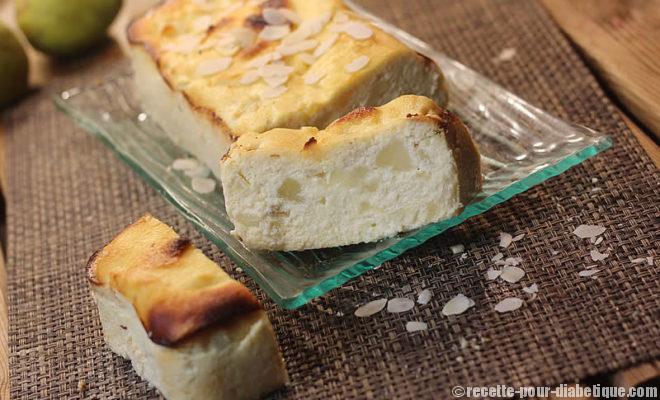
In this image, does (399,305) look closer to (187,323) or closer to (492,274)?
(492,274)

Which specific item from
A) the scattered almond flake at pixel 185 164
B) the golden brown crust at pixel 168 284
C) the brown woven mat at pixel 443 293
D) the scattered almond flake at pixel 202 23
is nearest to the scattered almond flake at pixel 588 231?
the brown woven mat at pixel 443 293

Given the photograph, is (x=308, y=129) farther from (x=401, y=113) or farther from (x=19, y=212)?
(x=19, y=212)

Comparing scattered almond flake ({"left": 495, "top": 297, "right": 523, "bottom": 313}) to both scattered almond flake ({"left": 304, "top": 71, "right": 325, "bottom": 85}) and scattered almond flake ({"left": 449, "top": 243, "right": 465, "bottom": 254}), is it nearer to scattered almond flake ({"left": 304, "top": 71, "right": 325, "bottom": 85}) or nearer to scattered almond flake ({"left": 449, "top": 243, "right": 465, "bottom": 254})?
scattered almond flake ({"left": 449, "top": 243, "right": 465, "bottom": 254})

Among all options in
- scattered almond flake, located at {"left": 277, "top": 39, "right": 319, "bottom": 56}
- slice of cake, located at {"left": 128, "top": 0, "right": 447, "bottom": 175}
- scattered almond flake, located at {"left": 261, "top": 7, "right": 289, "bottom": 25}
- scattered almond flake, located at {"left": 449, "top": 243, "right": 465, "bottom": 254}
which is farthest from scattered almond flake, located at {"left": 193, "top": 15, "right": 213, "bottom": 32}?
scattered almond flake, located at {"left": 449, "top": 243, "right": 465, "bottom": 254}

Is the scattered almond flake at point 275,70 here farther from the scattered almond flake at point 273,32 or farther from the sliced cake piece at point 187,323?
the sliced cake piece at point 187,323

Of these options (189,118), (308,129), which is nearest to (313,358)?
(308,129)
